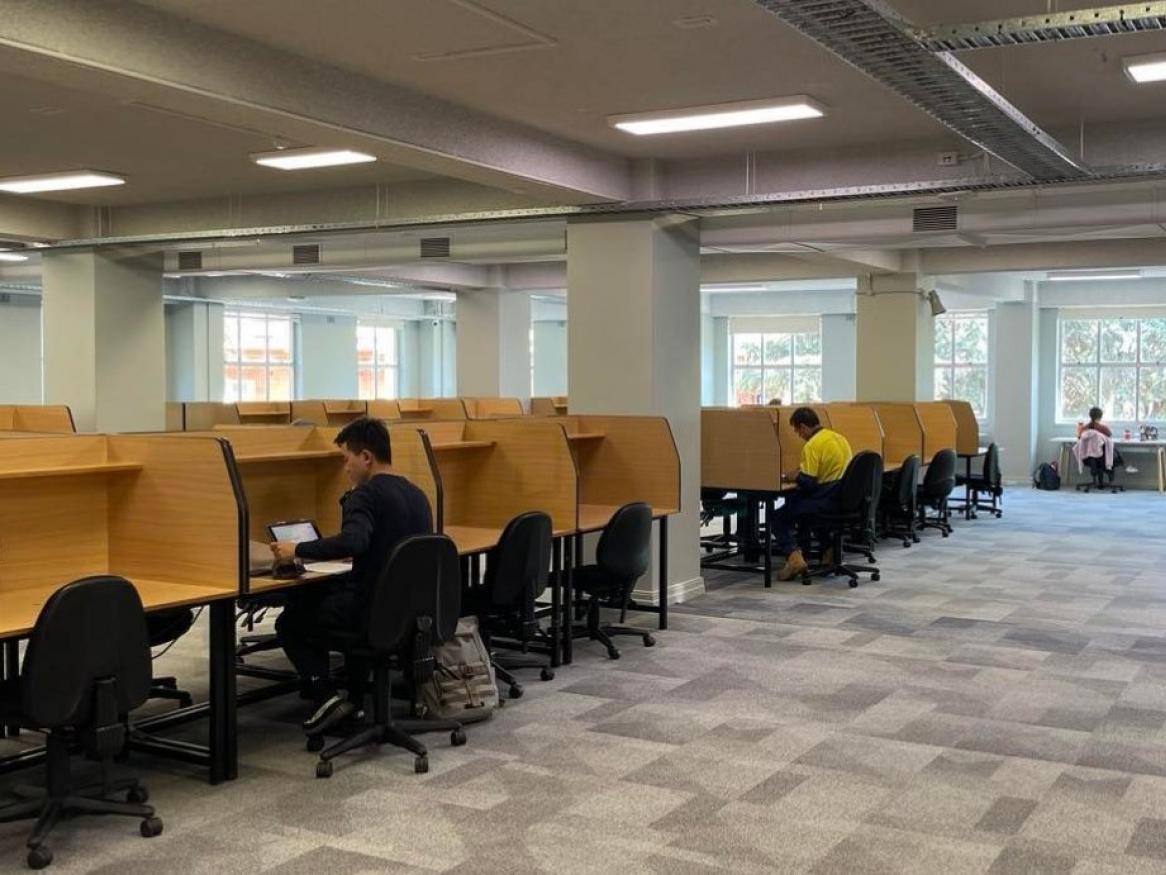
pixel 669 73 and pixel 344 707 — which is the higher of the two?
pixel 669 73

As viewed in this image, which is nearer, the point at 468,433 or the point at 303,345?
the point at 468,433

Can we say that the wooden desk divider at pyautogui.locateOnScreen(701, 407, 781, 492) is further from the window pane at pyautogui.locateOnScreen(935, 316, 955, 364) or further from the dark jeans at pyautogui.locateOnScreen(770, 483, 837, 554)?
the window pane at pyautogui.locateOnScreen(935, 316, 955, 364)

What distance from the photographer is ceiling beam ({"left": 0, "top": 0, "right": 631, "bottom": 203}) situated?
3684mm

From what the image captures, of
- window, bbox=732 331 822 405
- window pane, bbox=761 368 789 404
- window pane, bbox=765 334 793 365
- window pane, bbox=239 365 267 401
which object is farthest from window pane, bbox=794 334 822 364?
window pane, bbox=239 365 267 401

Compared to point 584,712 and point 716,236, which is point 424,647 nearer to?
point 584,712

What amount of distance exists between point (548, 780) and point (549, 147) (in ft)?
10.7

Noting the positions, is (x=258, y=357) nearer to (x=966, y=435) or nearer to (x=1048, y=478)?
(x=966, y=435)

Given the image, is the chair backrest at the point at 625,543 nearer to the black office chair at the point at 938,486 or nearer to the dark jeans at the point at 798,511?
the dark jeans at the point at 798,511

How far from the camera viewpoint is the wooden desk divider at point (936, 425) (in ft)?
34.8

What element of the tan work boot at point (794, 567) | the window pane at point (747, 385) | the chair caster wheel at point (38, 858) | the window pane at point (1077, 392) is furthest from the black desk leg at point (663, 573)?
the window pane at point (747, 385)

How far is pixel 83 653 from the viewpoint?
3.11 metres

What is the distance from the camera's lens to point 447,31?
4.14 meters

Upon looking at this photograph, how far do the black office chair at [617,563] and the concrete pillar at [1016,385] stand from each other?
1090 cm

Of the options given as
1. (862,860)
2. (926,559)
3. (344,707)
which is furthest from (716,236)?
(862,860)
